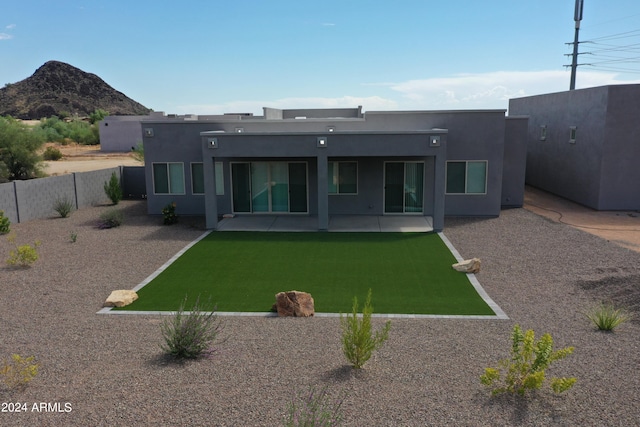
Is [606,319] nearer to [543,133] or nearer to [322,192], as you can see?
[322,192]

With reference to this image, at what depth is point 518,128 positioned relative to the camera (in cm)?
2100

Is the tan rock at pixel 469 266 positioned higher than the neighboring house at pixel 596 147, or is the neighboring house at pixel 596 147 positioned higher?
the neighboring house at pixel 596 147

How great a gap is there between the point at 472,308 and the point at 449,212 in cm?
996

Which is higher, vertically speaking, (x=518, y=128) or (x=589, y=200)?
(x=518, y=128)

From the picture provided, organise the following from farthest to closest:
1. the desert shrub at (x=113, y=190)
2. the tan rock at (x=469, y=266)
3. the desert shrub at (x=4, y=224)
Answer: the desert shrub at (x=113, y=190) < the desert shrub at (x=4, y=224) < the tan rock at (x=469, y=266)

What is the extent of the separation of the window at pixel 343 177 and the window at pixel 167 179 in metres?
5.85

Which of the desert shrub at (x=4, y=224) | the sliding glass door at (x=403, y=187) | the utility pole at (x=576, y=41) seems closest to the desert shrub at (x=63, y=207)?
the desert shrub at (x=4, y=224)

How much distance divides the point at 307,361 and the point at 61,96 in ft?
375

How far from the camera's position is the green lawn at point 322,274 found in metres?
11.0

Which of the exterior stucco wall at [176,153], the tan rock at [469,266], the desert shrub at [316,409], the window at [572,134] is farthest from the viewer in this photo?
the window at [572,134]

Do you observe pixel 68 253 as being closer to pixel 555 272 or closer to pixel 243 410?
pixel 243 410

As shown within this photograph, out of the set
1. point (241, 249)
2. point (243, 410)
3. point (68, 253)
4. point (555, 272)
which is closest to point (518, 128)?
point (555, 272)

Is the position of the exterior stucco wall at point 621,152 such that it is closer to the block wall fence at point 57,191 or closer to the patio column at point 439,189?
the patio column at point 439,189

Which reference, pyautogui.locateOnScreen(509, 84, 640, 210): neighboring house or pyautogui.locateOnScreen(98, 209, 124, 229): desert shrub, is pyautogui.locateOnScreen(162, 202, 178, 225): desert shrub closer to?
pyautogui.locateOnScreen(98, 209, 124, 229): desert shrub
